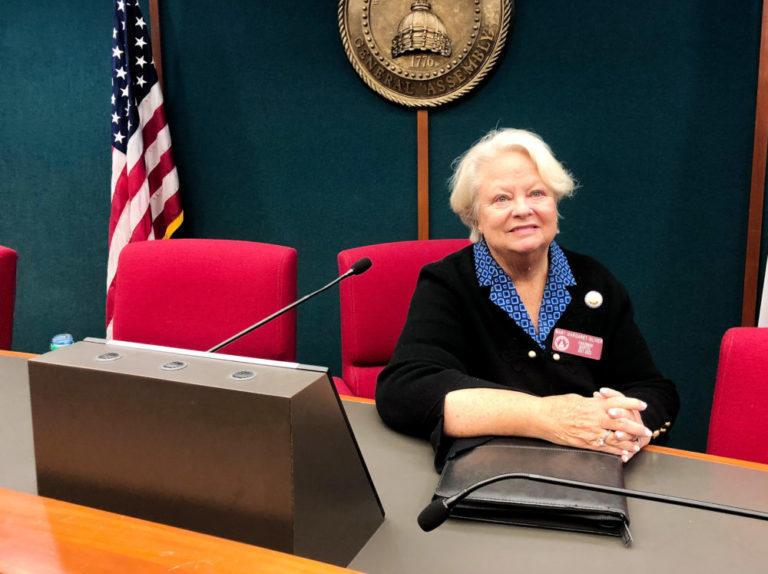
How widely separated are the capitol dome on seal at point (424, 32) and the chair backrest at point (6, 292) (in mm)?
1772

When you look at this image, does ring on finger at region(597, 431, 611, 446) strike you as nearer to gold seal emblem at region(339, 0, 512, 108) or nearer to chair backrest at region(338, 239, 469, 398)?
chair backrest at region(338, 239, 469, 398)

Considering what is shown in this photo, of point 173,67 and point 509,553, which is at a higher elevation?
Answer: point 173,67

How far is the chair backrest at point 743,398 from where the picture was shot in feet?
3.91

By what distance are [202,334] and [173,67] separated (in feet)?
6.68

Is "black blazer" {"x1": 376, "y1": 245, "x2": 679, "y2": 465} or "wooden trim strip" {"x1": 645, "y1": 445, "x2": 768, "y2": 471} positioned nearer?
"wooden trim strip" {"x1": 645, "y1": 445, "x2": 768, "y2": 471}

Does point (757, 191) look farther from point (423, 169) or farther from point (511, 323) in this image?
point (511, 323)

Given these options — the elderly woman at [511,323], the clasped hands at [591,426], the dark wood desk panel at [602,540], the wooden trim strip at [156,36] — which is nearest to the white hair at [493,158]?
the elderly woman at [511,323]

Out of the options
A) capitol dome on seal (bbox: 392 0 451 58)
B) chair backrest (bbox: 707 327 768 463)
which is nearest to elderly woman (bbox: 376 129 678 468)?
chair backrest (bbox: 707 327 768 463)

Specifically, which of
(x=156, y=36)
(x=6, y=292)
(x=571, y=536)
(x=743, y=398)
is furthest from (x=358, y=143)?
(x=571, y=536)

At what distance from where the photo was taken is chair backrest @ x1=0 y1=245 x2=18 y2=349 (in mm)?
1967

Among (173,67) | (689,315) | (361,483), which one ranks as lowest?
(689,315)

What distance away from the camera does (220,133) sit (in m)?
3.29

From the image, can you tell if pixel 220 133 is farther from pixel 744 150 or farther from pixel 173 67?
pixel 744 150

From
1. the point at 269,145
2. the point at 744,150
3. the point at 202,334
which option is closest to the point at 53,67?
the point at 269,145
